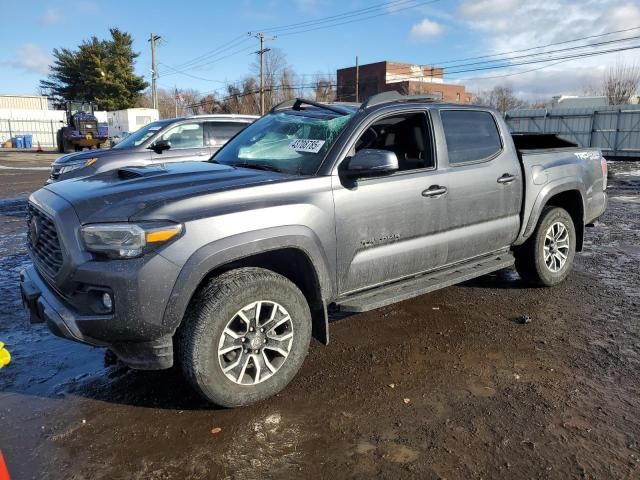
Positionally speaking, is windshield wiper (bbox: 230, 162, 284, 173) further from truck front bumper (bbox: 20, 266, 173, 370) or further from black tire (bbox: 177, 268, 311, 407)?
truck front bumper (bbox: 20, 266, 173, 370)

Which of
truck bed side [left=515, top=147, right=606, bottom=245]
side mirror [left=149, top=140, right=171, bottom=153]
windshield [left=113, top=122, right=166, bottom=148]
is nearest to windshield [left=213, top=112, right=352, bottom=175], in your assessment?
truck bed side [left=515, top=147, right=606, bottom=245]

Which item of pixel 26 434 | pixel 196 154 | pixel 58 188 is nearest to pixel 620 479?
pixel 26 434

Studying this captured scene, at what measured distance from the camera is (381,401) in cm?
329

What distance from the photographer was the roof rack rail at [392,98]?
410 centimetres

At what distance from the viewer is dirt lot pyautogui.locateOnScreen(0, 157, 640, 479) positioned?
266 cm

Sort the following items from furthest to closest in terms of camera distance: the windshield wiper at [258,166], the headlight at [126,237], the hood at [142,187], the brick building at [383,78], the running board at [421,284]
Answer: the brick building at [383,78] → the windshield wiper at [258,166] → the running board at [421,284] → the hood at [142,187] → the headlight at [126,237]

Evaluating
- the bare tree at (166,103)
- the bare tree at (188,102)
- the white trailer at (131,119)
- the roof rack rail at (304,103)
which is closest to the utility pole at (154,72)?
the white trailer at (131,119)

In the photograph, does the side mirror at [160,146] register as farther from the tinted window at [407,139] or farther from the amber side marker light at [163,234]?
the amber side marker light at [163,234]

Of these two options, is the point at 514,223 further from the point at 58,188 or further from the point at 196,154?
the point at 196,154

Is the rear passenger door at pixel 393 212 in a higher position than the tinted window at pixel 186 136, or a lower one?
lower

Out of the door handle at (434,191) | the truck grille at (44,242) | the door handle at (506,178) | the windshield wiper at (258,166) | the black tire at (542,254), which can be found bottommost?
the black tire at (542,254)

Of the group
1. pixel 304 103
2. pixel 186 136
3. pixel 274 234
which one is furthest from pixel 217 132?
pixel 274 234

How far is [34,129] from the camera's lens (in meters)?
49.4

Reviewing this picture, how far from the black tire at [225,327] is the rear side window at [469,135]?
1.98 meters
